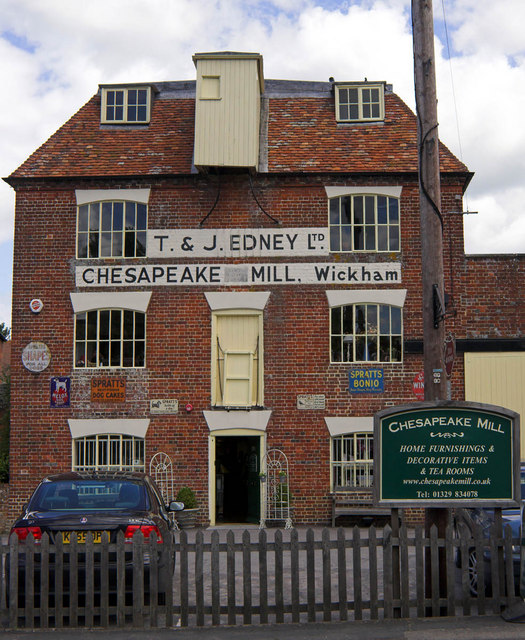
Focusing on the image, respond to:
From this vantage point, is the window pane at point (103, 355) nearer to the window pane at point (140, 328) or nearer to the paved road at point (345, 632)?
the window pane at point (140, 328)

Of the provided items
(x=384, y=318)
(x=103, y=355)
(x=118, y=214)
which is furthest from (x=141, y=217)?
(x=384, y=318)

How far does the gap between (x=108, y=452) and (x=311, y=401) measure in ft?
15.8

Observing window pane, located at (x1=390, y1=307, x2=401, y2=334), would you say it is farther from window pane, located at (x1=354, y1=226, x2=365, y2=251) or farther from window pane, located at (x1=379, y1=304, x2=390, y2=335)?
window pane, located at (x1=354, y1=226, x2=365, y2=251)

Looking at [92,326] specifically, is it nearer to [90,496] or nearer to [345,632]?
[90,496]

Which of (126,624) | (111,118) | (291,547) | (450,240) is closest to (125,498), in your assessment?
(126,624)

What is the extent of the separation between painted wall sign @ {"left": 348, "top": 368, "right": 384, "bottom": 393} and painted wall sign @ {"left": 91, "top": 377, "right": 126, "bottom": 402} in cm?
524

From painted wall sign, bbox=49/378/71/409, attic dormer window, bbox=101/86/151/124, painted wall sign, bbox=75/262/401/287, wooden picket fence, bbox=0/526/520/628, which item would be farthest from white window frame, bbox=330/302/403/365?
wooden picket fence, bbox=0/526/520/628

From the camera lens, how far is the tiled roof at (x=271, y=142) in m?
18.9

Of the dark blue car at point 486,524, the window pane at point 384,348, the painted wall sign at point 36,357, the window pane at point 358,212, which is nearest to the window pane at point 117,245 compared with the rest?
the painted wall sign at point 36,357

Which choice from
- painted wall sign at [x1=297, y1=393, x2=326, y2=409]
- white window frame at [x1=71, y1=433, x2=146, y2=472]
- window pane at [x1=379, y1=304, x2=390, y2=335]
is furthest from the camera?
window pane at [x1=379, y1=304, x2=390, y2=335]

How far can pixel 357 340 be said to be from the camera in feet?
60.2

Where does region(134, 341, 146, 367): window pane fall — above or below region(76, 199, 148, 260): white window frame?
below

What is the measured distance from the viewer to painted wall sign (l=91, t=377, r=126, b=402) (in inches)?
722

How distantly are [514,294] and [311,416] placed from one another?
5.53m
